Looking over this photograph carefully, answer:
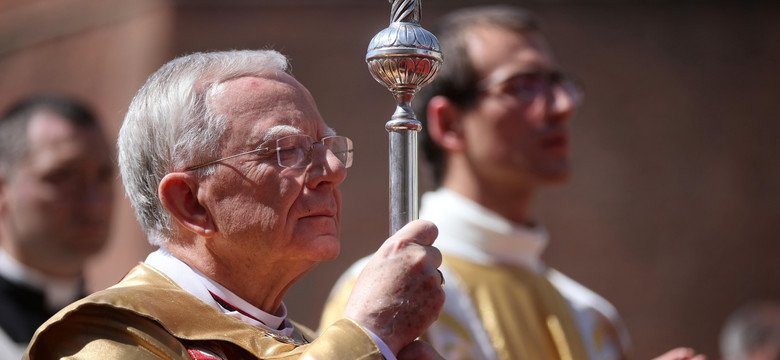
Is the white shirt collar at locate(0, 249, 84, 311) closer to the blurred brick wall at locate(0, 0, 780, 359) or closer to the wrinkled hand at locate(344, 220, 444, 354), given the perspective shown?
the wrinkled hand at locate(344, 220, 444, 354)

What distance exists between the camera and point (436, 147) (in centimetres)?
518

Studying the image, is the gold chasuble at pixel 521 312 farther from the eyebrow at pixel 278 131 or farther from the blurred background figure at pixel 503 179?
the eyebrow at pixel 278 131

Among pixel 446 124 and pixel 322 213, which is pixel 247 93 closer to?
pixel 322 213

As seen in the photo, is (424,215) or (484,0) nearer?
(424,215)

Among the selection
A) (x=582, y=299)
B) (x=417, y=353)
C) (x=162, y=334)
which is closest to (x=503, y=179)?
(x=582, y=299)

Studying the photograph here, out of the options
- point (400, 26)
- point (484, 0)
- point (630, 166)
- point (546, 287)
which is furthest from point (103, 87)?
point (400, 26)

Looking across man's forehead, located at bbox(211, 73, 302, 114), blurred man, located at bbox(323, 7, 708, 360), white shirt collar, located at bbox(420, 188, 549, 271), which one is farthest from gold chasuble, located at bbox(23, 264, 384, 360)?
white shirt collar, located at bbox(420, 188, 549, 271)

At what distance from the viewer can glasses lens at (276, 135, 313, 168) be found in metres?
2.66

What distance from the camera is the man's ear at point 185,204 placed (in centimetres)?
267

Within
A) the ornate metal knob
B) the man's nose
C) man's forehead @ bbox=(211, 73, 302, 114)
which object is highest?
the ornate metal knob

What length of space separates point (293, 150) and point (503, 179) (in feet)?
7.86

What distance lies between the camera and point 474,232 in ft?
16.4

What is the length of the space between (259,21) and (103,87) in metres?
1.82

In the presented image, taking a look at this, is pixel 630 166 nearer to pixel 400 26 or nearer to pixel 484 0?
pixel 484 0
